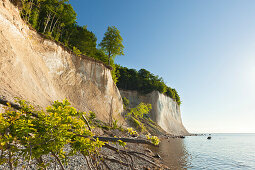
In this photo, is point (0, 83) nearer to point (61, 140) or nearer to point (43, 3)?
point (61, 140)

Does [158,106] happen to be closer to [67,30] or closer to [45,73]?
[67,30]

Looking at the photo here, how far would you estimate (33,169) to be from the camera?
18.5 ft

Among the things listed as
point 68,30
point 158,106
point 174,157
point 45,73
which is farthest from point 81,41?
point 158,106

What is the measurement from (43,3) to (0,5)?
12.6 m

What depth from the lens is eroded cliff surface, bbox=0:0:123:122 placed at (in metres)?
12.4

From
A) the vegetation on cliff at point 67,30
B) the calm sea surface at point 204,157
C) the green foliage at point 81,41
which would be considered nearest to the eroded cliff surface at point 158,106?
the vegetation on cliff at point 67,30

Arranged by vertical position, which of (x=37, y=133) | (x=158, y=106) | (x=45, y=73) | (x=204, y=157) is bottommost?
(x=204, y=157)

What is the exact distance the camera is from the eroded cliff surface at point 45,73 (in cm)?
1241

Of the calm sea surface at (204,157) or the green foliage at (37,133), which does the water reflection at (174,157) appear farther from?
the green foliage at (37,133)

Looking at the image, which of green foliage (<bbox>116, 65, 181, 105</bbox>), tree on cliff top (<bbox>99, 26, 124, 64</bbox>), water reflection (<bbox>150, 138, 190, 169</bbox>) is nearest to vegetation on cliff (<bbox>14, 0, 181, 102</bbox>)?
tree on cliff top (<bbox>99, 26, 124, 64</bbox>)

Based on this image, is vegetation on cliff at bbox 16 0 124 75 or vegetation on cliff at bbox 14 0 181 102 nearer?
vegetation on cliff at bbox 14 0 181 102

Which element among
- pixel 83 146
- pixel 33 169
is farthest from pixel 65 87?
pixel 83 146

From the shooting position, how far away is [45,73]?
57.6 ft

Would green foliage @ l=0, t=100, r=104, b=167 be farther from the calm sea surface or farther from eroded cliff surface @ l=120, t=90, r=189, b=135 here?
eroded cliff surface @ l=120, t=90, r=189, b=135
